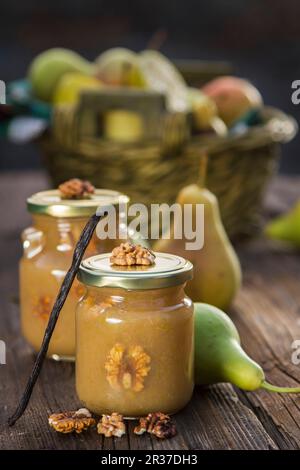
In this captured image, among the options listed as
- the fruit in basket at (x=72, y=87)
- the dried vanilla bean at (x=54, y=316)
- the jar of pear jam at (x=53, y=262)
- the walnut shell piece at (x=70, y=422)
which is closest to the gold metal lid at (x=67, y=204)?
the jar of pear jam at (x=53, y=262)

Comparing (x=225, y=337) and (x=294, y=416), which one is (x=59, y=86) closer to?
(x=225, y=337)

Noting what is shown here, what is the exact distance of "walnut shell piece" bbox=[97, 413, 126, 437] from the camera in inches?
30.2

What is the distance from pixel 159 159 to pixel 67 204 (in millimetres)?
552

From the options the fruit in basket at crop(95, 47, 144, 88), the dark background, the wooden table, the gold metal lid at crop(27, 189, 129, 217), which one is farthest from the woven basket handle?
the dark background

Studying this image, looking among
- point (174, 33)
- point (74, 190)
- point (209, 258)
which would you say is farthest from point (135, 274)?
point (174, 33)

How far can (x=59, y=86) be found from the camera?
5.26 ft

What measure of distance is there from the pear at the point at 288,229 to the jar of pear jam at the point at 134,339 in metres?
0.78

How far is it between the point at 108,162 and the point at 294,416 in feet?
2.48

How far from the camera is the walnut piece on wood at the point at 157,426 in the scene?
30.1 inches

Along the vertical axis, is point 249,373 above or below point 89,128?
below

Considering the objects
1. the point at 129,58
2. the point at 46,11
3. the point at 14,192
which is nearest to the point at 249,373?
the point at 129,58

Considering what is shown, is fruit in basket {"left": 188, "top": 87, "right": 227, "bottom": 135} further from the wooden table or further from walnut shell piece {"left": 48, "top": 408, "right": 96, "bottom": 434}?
walnut shell piece {"left": 48, "top": 408, "right": 96, "bottom": 434}

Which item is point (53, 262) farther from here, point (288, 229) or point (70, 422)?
point (288, 229)

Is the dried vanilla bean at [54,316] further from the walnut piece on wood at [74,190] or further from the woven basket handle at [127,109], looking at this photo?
the woven basket handle at [127,109]
